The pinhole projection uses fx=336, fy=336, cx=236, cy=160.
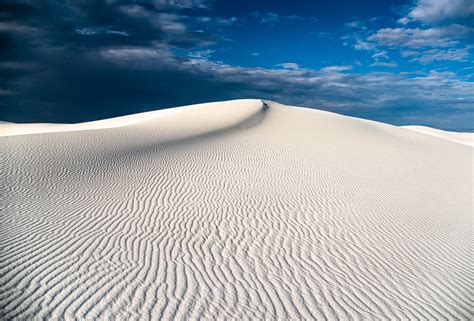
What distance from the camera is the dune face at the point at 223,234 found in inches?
205

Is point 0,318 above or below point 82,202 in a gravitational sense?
above

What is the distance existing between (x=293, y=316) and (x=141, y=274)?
265 cm

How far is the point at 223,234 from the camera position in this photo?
8.02 metres

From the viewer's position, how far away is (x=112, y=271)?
5.84 meters

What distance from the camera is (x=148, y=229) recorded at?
812cm

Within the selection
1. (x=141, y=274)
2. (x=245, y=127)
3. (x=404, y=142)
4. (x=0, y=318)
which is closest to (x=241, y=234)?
(x=141, y=274)

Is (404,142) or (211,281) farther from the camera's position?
(404,142)

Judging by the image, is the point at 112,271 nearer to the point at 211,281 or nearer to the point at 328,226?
the point at 211,281

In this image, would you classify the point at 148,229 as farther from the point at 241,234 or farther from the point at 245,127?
the point at 245,127

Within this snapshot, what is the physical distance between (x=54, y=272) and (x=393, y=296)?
5.75 metres

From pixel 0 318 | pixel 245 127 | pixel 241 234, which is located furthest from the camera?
pixel 245 127

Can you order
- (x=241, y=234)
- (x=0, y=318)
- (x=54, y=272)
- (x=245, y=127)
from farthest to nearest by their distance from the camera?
(x=245, y=127)
(x=241, y=234)
(x=54, y=272)
(x=0, y=318)

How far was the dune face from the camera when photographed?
5.21 metres

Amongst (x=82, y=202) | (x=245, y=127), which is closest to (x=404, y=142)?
Answer: (x=245, y=127)
